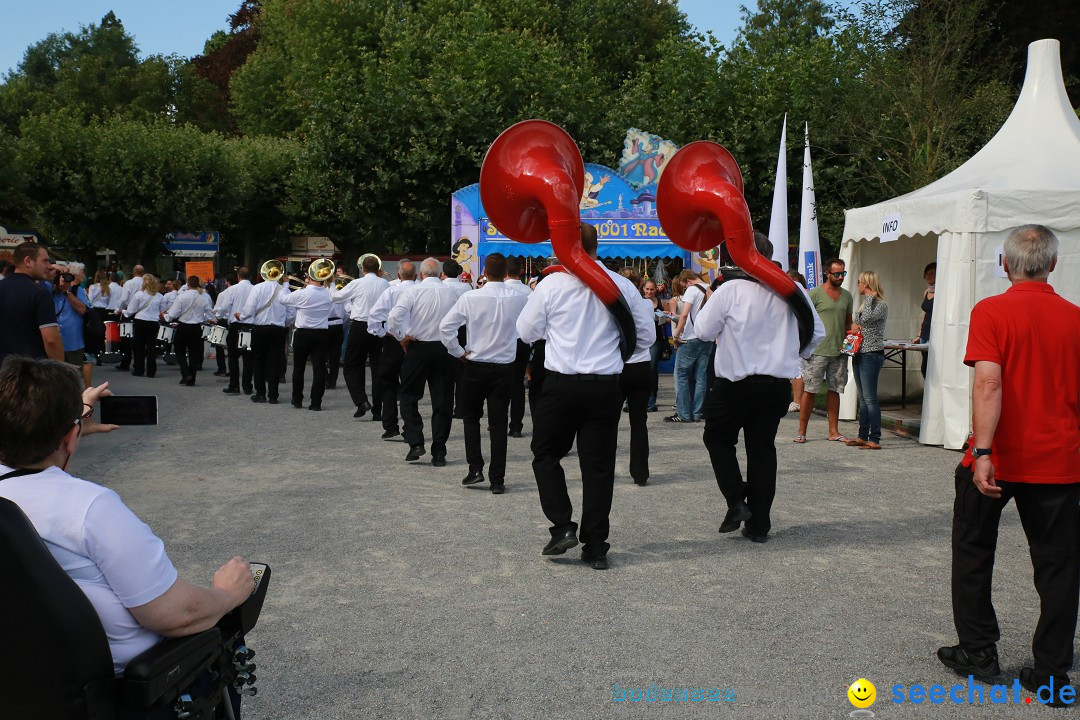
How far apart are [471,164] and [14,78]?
1618 inches

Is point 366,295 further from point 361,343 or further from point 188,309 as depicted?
point 188,309

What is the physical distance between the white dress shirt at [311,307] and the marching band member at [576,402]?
7480 mm

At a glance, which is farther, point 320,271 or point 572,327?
point 320,271

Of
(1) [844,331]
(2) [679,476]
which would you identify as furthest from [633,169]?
(2) [679,476]

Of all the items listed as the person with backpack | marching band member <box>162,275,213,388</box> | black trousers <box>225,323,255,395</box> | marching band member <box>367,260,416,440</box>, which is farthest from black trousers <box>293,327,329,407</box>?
the person with backpack

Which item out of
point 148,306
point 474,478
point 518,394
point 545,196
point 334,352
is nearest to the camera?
point 545,196

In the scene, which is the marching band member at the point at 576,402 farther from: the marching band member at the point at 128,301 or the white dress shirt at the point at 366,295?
the marching band member at the point at 128,301

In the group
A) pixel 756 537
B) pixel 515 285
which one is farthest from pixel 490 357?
pixel 756 537

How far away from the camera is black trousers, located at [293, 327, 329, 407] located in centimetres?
1311

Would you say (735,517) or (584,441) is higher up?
(584,441)

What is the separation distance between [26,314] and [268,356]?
6.49 meters

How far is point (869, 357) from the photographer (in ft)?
34.9

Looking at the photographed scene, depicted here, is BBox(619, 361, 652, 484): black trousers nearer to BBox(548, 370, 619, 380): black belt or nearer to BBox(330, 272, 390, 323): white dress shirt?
BBox(548, 370, 619, 380): black belt

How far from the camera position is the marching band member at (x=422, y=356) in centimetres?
948
